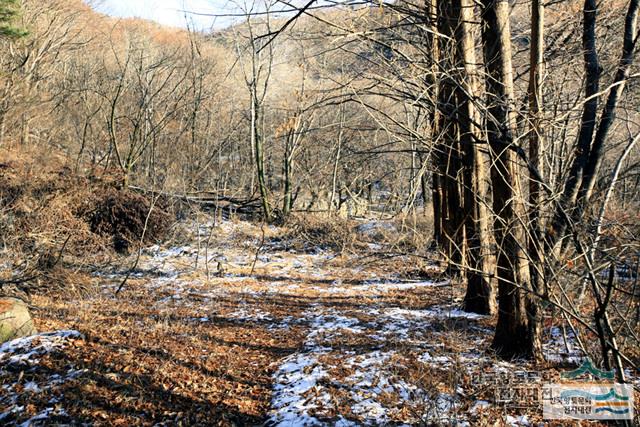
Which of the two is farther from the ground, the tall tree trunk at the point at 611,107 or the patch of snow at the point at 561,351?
the tall tree trunk at the point at 611,107

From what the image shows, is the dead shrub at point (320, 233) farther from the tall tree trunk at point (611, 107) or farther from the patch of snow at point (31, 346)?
the tall tree trunk at point (611, 107)

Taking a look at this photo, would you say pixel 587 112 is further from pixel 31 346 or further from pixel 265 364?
pixel 31 346

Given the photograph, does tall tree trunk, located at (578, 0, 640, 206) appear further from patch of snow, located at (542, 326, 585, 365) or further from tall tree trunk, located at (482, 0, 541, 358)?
patch of snow, located at (542, 326, 585, 365)

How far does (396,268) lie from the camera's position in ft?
36.0

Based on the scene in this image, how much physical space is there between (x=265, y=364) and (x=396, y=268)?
6.53 m

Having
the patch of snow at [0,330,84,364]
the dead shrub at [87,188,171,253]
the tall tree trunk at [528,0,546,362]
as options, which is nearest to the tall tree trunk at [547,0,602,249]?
the tall tree trunk at [528,0,546,362]

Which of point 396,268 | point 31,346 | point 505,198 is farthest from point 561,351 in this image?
point 396,268

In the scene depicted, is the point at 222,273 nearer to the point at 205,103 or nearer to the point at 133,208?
the point at 133,208

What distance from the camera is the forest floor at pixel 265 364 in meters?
3.68

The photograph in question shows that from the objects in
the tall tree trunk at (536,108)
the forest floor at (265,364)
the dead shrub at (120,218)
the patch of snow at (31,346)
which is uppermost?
the tall tree trunk at (536,108)

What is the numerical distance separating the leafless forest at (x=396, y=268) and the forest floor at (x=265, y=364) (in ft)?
0.09

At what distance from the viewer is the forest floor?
368 cm

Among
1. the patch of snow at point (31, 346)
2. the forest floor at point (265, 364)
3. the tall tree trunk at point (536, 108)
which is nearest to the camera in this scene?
the tall tree trunk at point (536, 108)

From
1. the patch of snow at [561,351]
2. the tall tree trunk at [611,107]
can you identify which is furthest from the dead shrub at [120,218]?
the tall tree trunk at [611,107]
